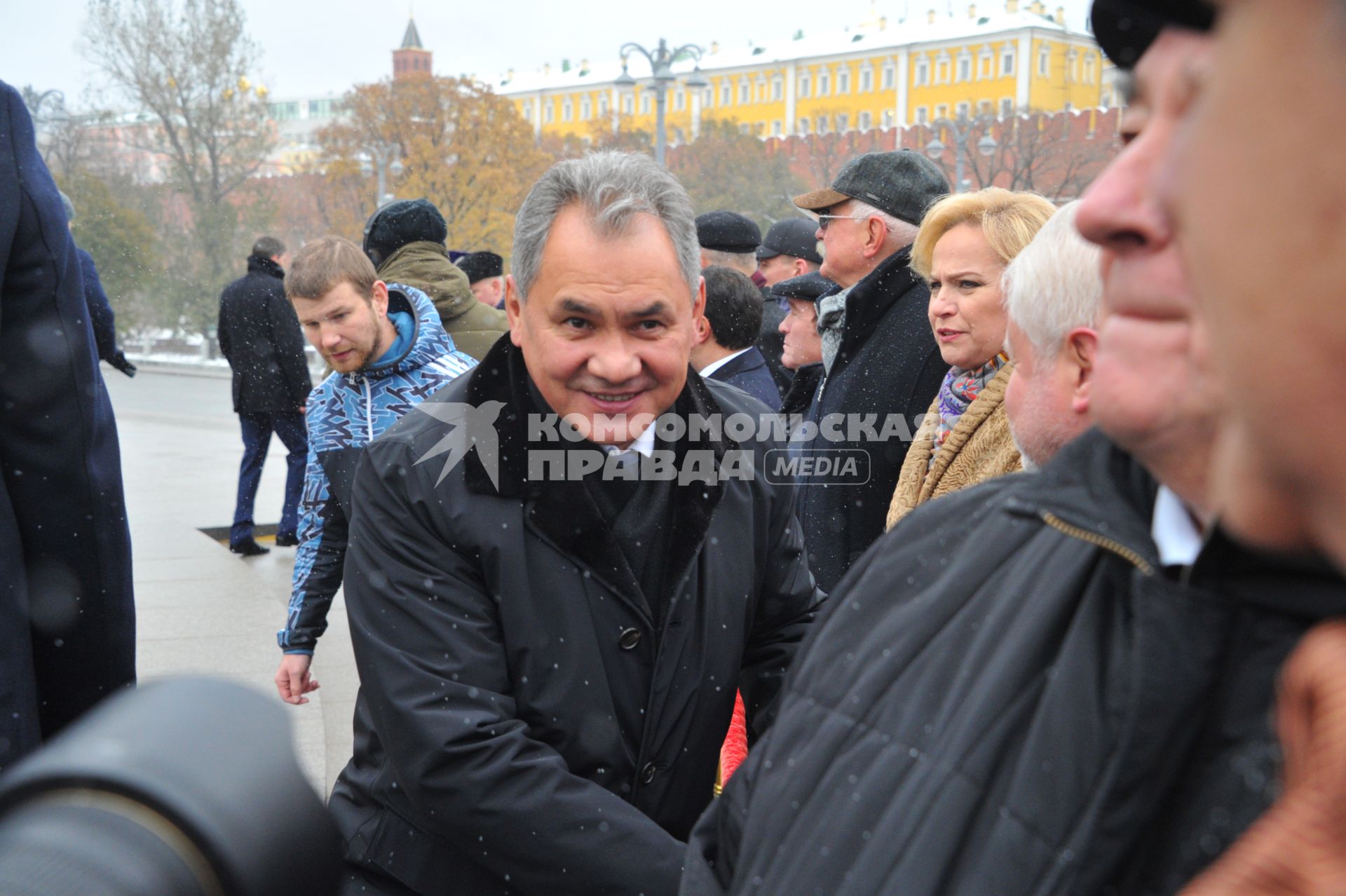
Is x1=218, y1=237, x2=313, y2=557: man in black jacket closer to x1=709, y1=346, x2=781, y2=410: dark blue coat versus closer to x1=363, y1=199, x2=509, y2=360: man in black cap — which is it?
x1=363, y1=199, x2=509, y2=360: man in black cap

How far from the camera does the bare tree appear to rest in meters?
35.3

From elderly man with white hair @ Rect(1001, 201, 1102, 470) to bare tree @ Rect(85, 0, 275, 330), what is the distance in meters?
36.2

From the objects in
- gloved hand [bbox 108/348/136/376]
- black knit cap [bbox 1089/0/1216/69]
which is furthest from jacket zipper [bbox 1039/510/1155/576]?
gloved hand [bbox 108/348/136/376]

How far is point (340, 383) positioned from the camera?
4.34m

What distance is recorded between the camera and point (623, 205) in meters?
2.20

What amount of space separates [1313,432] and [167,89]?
40.2m

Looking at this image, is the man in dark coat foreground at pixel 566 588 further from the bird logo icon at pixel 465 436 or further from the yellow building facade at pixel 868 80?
the yellow building facade at pixel 868 80

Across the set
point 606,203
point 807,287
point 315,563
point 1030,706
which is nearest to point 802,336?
point 807,287

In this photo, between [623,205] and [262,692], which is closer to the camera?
[262,692]

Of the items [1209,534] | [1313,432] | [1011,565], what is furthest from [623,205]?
[1313,432]

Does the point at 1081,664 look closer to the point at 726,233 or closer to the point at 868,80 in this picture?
→ the point at 726,233

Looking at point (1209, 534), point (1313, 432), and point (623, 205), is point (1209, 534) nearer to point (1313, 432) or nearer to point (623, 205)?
point (1313, 432)

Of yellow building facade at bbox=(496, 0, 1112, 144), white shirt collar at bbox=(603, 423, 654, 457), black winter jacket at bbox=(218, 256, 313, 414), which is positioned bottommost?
black winter jacket at bbox=(218, 256, 313, 414)

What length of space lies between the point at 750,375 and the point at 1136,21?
4.58 meters
